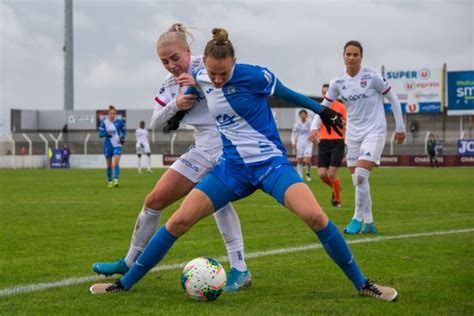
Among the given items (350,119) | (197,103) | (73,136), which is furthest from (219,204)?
(73,136)

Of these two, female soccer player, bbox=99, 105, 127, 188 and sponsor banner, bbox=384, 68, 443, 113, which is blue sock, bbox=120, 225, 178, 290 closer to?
female soccer player, bbox=99, 105, 127, 188

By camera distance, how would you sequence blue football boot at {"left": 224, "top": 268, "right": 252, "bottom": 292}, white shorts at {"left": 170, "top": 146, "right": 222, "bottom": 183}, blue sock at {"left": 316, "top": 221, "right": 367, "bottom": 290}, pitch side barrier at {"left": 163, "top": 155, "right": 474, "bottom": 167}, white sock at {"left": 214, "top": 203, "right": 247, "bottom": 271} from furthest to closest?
pitch side barrier at {"left": 163, "top": 155, "right": 474, "bottom": 167}, white sock at {"left": 214, "top": 203, "right": 247, "bottom": 271}, white shorts at {"left": 170, "top": 146, "right": 222, "bottom": 183}, blue football boot at {"left": 224, "top": 268, "right": 252, "bottom": 292}, blue sock at {"left": 316, "top": 221, "right": 367, "bottom": 290}

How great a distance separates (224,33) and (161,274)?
8.12ft

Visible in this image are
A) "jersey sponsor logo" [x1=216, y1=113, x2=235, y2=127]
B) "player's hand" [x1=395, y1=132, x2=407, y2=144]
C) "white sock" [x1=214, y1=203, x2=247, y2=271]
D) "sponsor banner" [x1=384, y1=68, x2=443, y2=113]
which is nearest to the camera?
"jersey sponsor logo" [x1=216, y1=113, x2=235, y2=127]

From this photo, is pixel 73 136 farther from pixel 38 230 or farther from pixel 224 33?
pixel 224 33

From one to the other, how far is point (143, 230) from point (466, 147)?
4636 cm

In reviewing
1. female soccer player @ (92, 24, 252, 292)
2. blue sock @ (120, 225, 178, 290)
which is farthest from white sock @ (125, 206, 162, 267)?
blue sock @ (120, 225, 178, 290)

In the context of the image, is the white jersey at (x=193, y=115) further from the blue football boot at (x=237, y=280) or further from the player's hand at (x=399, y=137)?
the player's hand at (x=399, y=137)

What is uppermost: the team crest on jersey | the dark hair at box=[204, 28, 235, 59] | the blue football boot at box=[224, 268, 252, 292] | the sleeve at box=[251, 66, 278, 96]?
the dark hair at box=[204, 28, 235, 59]

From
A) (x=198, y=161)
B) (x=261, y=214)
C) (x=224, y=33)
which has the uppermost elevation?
(x=224, y=33)

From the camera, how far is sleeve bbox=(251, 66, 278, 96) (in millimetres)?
6246

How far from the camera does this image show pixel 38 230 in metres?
11.6

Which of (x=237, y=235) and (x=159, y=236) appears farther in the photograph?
(x=237, y=235)

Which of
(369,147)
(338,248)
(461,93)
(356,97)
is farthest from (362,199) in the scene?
→ (461,93)
